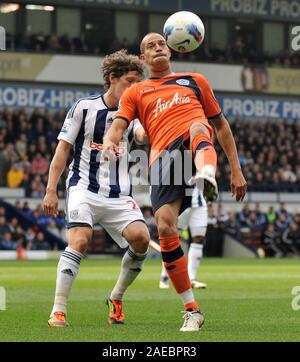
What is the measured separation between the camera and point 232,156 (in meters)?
8.92

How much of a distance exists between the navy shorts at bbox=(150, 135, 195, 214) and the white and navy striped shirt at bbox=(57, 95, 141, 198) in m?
1.05

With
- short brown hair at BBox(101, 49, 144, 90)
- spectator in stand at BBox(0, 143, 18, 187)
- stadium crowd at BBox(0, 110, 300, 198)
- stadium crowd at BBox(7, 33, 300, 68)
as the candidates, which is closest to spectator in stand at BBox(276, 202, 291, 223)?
stadium crowd at BBox(0, 110, 300, 198)


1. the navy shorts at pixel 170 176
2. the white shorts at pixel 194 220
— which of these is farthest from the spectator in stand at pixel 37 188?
the navy shorts at pixel 170 176

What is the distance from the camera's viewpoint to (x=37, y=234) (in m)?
30.0

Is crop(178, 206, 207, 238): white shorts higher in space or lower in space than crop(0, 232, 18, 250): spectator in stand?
higher

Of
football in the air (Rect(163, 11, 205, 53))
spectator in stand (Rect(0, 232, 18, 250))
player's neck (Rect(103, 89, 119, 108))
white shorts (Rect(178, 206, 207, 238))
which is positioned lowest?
spectator in stand (Rect(0, 232, 18, 250))

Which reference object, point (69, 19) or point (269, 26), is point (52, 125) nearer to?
point (69, 19)

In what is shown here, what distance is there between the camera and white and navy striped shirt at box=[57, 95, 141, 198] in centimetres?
981

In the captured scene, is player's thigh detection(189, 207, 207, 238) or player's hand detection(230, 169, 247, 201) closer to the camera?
player's hand detection(230, 169, 247, 201)

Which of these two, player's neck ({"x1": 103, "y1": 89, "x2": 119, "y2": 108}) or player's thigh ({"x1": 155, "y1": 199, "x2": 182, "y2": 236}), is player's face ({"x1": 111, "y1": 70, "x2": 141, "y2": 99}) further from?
player's thigh ({"x1": 155, "y1": 199, "x2": 182, "y2": 236})

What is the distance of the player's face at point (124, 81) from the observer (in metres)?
9.89

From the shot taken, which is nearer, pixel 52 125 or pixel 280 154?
pixel 52 125

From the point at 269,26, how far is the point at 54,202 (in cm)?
3666
